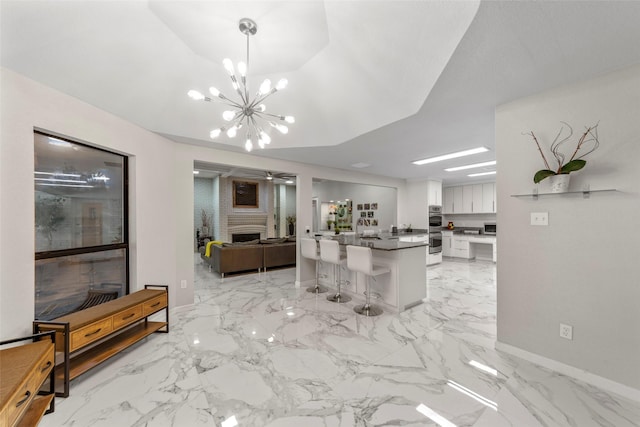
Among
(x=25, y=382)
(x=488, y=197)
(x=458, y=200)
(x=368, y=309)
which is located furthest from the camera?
(x=458, y=200)

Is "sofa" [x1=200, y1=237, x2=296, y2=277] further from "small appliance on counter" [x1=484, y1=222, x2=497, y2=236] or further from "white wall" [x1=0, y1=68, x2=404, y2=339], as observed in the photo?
"small appliance on counter" [x1=484, y1=222, x2=497, y2=236]

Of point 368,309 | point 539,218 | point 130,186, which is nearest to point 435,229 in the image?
point 368,309

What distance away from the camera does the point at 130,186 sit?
3.04 meters

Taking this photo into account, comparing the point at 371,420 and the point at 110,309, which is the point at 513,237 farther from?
the point at 110,309

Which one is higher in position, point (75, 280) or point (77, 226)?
point (77, 226)

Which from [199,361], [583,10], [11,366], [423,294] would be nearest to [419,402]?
[199,361]

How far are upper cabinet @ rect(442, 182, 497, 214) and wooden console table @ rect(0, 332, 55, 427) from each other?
8863mm

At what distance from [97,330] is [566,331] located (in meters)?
4.16

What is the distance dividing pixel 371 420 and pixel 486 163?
5245mm

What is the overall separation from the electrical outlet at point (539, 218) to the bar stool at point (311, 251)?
303 centimetres

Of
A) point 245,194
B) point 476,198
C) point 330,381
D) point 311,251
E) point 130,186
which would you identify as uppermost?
point 245,194

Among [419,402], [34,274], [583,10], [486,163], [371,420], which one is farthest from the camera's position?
[486,163]

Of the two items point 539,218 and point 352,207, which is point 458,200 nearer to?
point 352,207

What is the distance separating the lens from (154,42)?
226 cm
